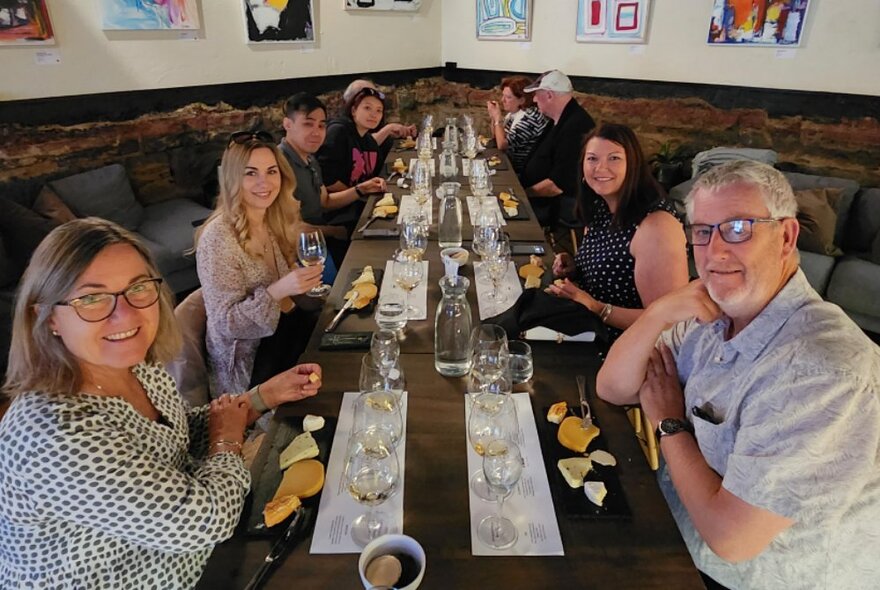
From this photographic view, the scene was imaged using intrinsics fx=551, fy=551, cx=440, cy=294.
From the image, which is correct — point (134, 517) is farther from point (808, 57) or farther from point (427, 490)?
point (808, 57)

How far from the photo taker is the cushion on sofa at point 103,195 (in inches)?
140

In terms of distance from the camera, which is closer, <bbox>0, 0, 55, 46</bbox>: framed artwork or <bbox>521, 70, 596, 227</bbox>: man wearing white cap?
<bbox>0, 0, 55, 46</bbox>: framed artwork

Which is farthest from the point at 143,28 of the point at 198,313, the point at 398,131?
the point at 198,313

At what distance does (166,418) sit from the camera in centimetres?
129

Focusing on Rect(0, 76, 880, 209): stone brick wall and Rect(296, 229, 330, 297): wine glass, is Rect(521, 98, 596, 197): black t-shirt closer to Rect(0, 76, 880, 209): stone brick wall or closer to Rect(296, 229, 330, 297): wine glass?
Rect(0, 76, 880, 209): stone brick wall

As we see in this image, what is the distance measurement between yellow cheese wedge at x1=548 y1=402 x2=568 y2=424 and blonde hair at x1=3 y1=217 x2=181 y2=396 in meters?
0.99

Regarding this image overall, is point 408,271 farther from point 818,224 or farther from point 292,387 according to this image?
point 818,224

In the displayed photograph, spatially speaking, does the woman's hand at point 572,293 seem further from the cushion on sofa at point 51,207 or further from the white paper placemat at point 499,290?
the cushion on sofa at point 51,207

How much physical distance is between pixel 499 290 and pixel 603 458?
87 centimetres

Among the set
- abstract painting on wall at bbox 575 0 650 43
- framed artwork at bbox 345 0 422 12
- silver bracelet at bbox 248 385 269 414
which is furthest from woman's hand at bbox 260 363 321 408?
framed artwork at bbox 345 0 422 12

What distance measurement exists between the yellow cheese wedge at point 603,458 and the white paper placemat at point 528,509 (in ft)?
0.37

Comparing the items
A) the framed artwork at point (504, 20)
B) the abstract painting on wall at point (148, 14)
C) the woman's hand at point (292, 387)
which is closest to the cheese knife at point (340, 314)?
the woman's hand at point (292, 387)

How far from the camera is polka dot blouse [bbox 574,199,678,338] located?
6.57ft

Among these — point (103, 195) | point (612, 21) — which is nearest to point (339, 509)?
point (103, 195)
